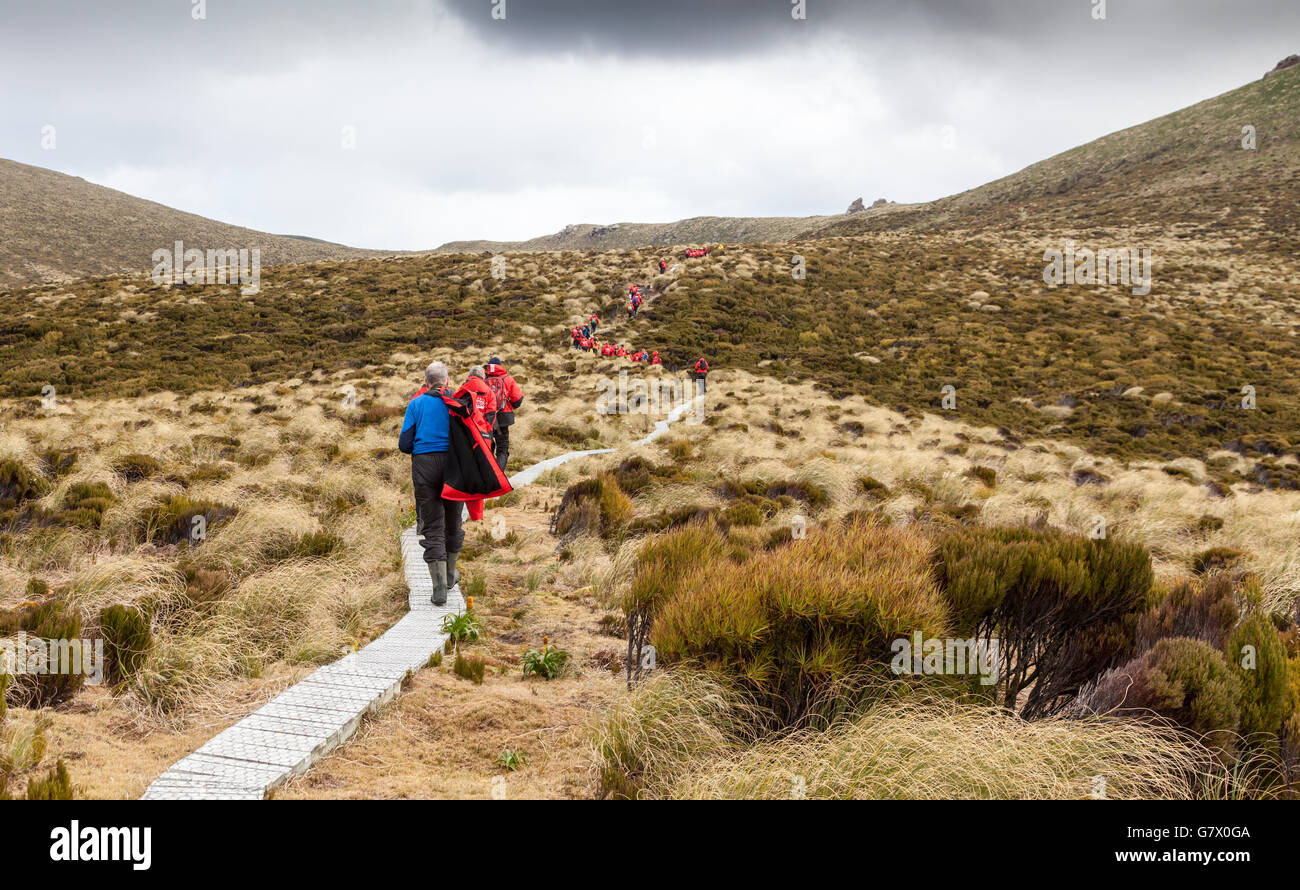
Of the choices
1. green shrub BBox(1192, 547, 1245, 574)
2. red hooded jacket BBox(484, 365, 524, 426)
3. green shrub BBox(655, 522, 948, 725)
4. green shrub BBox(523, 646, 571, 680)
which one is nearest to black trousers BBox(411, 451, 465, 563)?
green shrub BBox(523, 646, 571, 680)

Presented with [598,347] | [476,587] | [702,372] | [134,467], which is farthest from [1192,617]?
[598,347]

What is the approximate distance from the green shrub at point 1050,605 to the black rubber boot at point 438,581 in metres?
4.14

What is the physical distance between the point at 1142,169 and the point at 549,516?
7176 cm

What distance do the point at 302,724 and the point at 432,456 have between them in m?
2.55

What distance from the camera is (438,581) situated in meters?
6.11

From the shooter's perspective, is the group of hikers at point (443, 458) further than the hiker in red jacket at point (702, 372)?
No

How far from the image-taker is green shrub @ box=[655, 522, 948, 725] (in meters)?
3.68

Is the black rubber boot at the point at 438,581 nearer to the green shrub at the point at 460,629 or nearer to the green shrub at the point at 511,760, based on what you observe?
the green shrub at the point at 460,629

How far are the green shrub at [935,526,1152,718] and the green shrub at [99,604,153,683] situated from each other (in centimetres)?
540

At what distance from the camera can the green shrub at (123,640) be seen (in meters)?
4.53

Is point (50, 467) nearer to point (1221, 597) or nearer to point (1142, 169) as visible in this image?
point (1221, 597)

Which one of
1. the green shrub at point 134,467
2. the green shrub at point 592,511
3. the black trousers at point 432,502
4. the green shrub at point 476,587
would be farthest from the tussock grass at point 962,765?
the green shrub at point 134,467

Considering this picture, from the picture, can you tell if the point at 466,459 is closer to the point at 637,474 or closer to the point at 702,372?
the point at 637,474

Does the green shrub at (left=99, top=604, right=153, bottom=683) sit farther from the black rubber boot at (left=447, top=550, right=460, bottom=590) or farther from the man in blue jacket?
the black rubber boot at (left=447, top=550, right=460, bottom=590)
